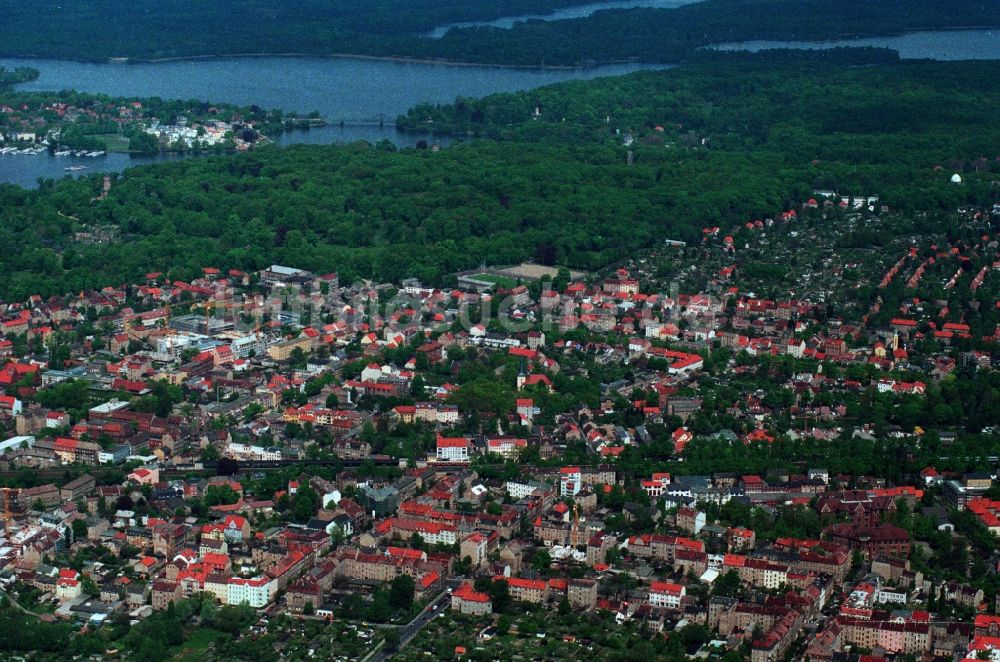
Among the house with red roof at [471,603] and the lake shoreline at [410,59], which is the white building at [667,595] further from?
the lake shoreline at [410,59]

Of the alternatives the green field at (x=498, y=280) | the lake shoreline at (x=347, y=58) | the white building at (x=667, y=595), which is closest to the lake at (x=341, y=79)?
the lake shoreline at (x=347, y=58)

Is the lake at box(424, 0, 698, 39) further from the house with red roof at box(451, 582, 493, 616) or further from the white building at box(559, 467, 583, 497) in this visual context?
the house with red roof at box(451, 582, 493, 616)

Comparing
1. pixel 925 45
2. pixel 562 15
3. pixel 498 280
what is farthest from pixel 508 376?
pixel 562 15

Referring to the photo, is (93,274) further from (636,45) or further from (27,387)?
(636,45)

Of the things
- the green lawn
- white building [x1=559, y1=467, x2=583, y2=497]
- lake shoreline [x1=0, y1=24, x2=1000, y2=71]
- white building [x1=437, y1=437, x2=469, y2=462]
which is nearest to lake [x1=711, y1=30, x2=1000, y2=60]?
lake shoreline [x1=0, y1=24, x2=1000, y2=71]

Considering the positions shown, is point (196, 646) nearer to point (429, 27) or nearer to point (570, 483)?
point (570, 483)
